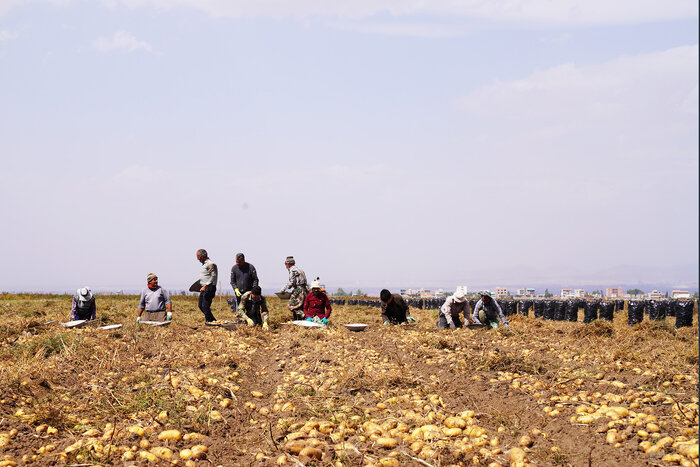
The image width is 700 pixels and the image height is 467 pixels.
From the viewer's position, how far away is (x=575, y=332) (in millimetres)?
10602

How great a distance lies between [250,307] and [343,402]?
5.86m

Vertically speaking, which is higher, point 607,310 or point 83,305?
point 607,310

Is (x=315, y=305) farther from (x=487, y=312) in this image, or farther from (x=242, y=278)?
(x=487, y=312)

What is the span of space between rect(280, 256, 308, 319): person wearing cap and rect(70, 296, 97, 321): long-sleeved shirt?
379 cm

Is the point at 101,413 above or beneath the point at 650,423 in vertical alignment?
beneath

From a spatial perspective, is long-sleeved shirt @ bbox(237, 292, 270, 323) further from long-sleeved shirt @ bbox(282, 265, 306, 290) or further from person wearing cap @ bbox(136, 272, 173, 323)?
person wearing cap @ bbox(136, 272, 173, 323)

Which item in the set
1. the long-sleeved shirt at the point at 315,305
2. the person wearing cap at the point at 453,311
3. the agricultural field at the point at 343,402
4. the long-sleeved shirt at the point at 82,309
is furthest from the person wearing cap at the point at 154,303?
the person wearing cap at the point at 453,311

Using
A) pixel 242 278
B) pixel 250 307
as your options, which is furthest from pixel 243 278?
pixel 250 307

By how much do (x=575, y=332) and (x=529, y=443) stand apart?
6.48 metres

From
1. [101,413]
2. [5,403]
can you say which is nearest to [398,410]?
[101,413]

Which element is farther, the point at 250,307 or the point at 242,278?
the point at 242,278

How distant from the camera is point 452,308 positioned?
465 inches

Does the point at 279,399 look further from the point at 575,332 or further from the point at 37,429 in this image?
the point at 575,332

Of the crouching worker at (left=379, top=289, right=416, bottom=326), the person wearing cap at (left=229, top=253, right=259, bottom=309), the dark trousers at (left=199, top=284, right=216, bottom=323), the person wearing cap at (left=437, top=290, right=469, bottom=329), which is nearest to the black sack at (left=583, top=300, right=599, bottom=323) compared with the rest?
the person wearing cap at (left=437, top=290, right=469, bottom=329)
